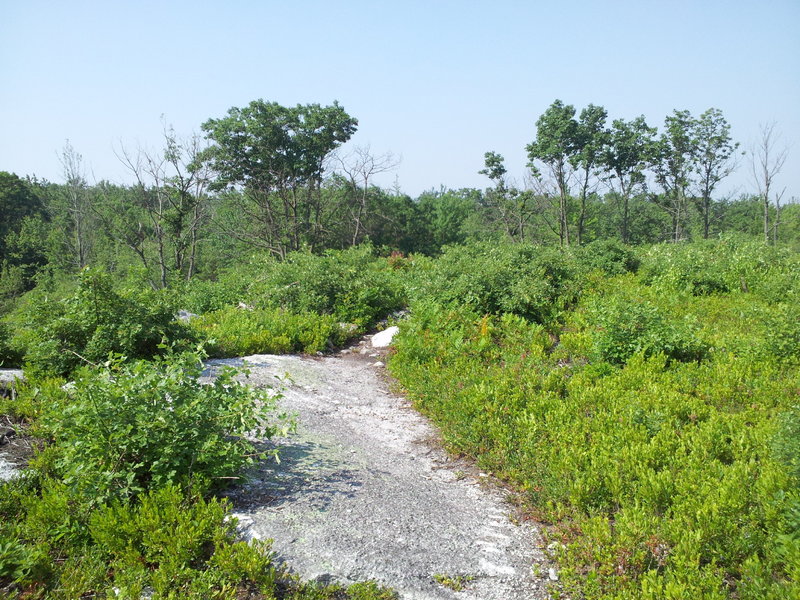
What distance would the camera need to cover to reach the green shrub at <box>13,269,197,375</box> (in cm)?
646

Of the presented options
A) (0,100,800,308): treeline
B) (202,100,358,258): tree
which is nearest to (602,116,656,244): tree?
(0,100,800,308): treeline

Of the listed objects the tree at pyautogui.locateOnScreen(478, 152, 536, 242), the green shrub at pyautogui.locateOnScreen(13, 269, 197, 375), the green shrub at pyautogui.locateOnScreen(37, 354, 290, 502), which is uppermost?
the tree at pyautogui.locateOnScreen(478, 152, 536, 242)

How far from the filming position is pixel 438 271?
11156mm

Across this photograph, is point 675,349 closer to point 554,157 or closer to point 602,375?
point 602,375

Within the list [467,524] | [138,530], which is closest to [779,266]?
[467,524]

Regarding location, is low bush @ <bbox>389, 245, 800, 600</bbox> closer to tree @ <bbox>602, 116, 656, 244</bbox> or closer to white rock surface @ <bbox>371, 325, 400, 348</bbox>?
white rock surface @ <bbox>371, 325, 400, 348</bbox>

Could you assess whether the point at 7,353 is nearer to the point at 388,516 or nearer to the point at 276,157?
the point at 388,516

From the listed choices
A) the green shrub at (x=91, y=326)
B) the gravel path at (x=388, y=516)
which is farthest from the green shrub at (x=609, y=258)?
the green shrub at (x=91, y=326)

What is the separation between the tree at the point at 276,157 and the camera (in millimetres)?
29172

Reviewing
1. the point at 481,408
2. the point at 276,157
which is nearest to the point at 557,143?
the point at 276,157

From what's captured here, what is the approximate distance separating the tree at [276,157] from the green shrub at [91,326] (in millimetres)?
22429

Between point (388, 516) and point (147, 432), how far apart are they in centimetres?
187

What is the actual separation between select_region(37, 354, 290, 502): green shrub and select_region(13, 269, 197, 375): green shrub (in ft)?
8.09

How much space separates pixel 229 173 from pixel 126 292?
24.7 meters
